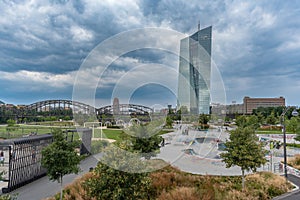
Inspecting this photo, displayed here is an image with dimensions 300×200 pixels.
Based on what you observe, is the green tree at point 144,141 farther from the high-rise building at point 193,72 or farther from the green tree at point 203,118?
the green tree at point 203,118

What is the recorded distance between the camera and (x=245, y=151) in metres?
9.41

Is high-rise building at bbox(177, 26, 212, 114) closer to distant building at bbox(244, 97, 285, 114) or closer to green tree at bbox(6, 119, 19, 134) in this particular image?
green tree at bbox(6, 119, 19, 134)

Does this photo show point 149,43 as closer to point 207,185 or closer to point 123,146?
point 123,146

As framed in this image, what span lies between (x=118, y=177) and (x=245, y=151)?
6.50 metres

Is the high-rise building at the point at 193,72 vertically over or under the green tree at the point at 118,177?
over

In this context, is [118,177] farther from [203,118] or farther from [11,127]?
[203,118]

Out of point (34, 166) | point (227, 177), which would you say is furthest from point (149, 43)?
point (34, 166)

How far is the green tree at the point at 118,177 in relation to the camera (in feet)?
19.5

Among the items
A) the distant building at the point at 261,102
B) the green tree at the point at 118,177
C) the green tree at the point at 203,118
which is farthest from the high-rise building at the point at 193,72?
the distant building at the point at 261,102

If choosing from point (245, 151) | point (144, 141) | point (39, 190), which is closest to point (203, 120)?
point (144, 141)

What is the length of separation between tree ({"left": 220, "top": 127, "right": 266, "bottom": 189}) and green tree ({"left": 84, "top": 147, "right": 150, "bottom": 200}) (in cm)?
551

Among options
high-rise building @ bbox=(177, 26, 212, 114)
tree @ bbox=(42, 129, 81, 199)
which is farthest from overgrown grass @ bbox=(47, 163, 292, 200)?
high-rise building @ bbox=(177, 26, 212, 114)

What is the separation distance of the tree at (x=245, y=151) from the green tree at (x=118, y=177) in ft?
18.1

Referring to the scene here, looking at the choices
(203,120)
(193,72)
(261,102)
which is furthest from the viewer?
(261,102)
